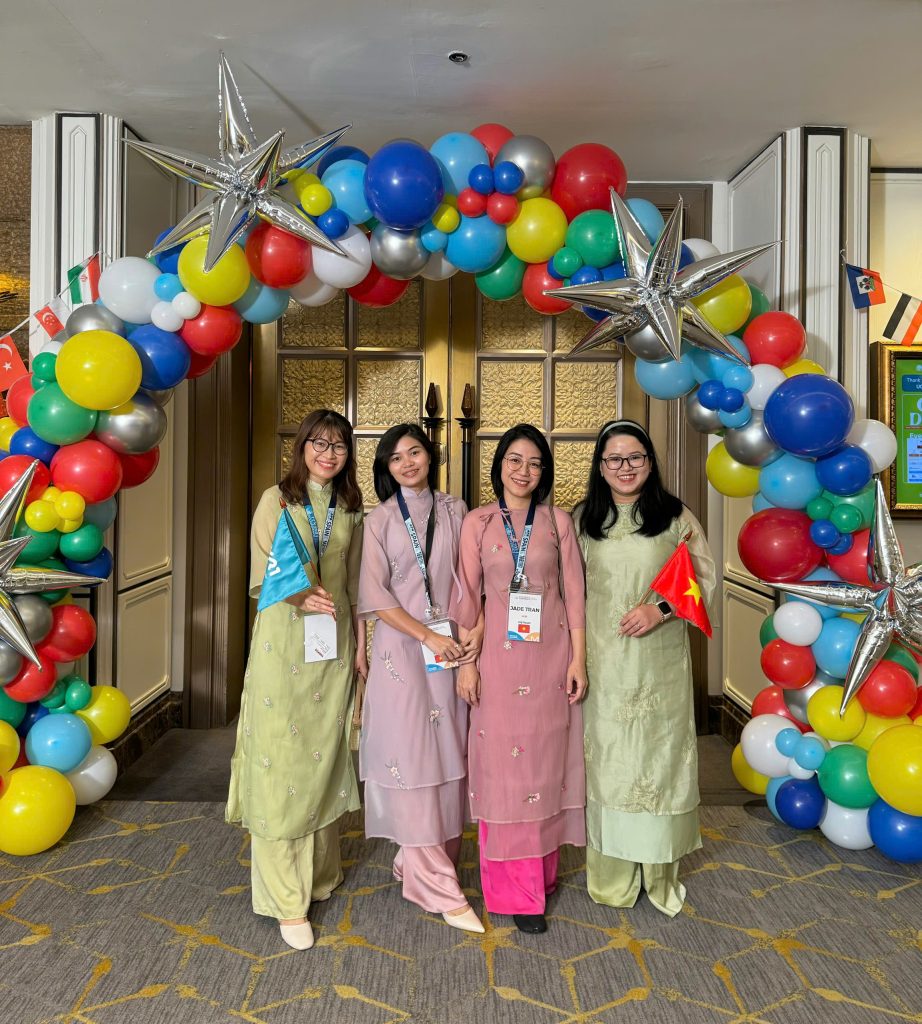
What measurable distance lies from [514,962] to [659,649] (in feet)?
3.02

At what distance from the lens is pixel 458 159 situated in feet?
8.58

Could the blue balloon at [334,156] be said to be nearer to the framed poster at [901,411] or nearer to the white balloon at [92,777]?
the white balloon at [92,777]

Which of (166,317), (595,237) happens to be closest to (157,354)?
(166,317)

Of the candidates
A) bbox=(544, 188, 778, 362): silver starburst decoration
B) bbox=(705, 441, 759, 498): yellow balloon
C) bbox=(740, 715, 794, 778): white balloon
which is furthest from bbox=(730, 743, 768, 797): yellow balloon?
bbox=(544, 188, 778, 362): silver starburst decoration

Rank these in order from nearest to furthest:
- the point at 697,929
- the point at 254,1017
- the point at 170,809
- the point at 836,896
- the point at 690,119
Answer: the point at 254,1017
the point at 697,929
the point at 836,896
the point at 170,809
the point at 690,119

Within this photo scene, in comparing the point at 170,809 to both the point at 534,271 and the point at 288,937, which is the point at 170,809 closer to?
the point at 288,937

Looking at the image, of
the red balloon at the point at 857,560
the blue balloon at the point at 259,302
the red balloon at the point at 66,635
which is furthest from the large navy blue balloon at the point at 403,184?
the red balloon at the point at 857,560

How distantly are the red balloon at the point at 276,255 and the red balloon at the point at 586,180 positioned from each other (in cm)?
81

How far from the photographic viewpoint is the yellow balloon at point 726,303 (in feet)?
8.87

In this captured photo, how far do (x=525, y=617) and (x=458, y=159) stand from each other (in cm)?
141

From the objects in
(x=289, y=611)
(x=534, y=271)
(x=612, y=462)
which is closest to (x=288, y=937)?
(x=289, y=611)

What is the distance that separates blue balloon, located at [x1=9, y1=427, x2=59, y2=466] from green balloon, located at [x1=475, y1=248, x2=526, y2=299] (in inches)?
13.9

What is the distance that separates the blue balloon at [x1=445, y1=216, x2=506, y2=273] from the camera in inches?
104

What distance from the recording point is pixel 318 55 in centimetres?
290
